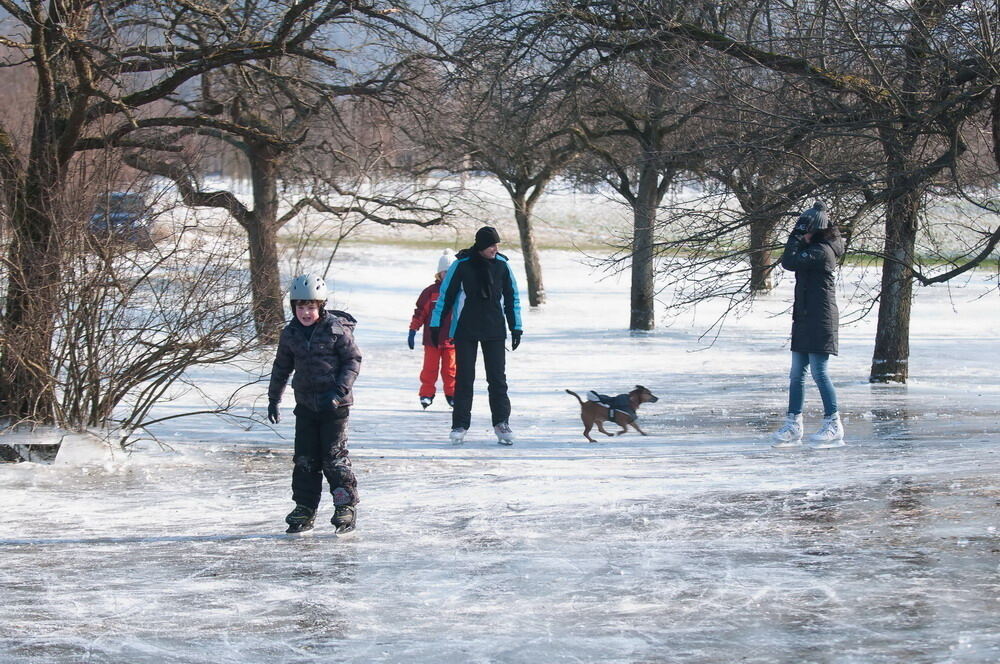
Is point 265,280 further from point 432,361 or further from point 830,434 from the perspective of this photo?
point 830,434

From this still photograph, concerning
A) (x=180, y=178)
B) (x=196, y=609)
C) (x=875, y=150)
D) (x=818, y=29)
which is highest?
(x=818, y=29)

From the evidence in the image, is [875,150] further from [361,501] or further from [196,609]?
[196,609]

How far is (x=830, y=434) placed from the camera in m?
9.02

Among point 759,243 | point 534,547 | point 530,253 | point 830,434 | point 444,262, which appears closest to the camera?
point 534,547

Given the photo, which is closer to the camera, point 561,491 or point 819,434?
point 561,491

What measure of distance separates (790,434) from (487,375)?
2500 mm

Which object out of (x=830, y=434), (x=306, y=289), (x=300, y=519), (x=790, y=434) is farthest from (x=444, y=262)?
(x=300, y=519)

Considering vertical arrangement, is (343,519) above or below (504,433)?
below

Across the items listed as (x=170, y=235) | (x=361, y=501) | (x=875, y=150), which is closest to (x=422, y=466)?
(x=361, y=501)

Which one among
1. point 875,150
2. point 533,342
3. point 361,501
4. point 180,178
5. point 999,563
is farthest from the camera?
point 533,342

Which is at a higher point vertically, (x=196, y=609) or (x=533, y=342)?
(x=533, y=342)

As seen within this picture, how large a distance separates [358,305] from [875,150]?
1611cm

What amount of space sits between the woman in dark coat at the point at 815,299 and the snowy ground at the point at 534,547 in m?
0.58

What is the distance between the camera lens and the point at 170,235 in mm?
8922
